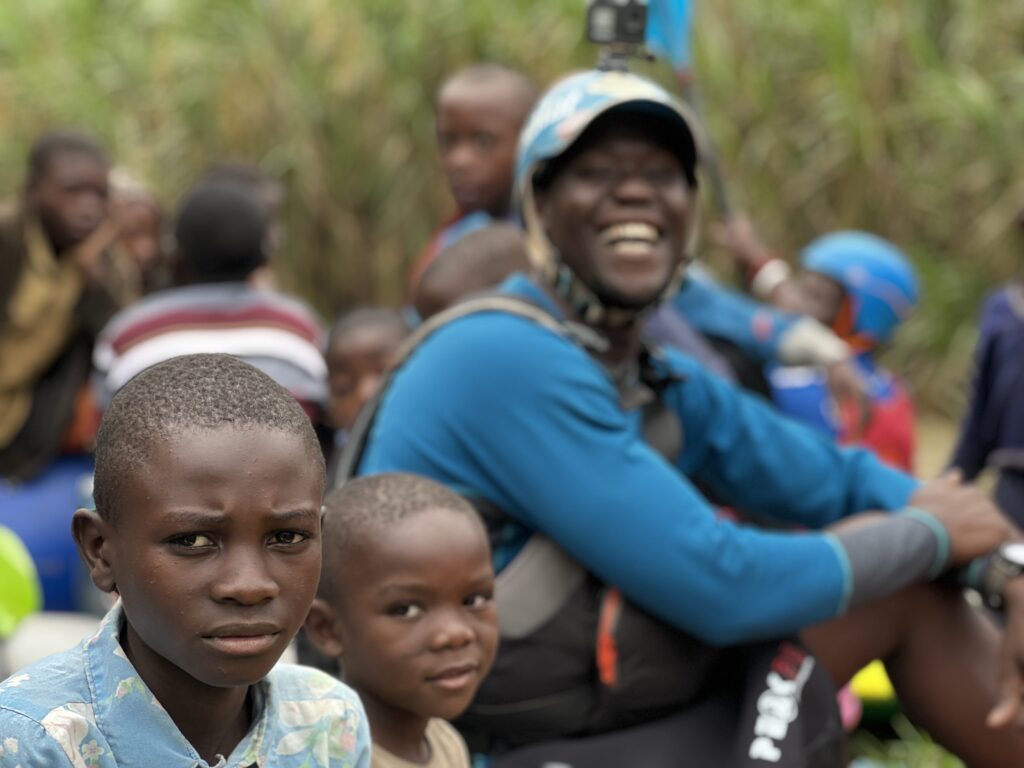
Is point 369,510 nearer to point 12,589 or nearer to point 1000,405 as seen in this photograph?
point 12,589

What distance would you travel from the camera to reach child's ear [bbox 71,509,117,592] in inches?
73.3

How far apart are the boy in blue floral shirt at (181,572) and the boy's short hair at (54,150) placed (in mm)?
3284

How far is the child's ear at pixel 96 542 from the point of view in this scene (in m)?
1.86

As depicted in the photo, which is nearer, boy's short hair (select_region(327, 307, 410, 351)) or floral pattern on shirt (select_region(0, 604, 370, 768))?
floral pattern on shirt (select_region(0, 604, 370, 768))

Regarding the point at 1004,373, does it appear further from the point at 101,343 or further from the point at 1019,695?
the point at 101,343

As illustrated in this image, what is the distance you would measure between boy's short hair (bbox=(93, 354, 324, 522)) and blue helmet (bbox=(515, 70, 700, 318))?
135cm

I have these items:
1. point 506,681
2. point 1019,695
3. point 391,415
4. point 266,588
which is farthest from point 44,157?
point 266,588

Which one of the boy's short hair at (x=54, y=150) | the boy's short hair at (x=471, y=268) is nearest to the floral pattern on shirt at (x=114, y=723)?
the boy's short hair at (x=471, y=268)

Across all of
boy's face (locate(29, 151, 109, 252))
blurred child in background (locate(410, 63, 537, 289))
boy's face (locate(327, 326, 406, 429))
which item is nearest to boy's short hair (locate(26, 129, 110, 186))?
boy's face (locate(29, 151, 109, 252))

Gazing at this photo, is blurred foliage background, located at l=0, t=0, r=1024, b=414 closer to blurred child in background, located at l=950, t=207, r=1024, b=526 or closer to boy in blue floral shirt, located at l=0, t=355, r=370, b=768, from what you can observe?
blurred child in background, located at l=950, t=207, r=1024, b=526

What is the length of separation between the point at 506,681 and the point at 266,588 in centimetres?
122

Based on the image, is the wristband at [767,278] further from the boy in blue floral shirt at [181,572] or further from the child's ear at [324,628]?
the boy in blue floral shirt at [181,572]

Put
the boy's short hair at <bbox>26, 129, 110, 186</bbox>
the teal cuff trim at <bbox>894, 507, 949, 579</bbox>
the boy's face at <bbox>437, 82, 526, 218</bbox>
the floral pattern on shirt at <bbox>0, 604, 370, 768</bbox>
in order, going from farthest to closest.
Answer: the boy's short hair at <bbox>26, 129, 110, 186</bbox>, the boy's face at <bbox>437, 82, 526, 218</bbox>, the teal cuff trim at <bbox>894, 507, 949, 579</bbox>, the floral pattern on shirt at <bbox>0, 604, 370, 768</bbox>

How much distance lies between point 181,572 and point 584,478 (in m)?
1.22
